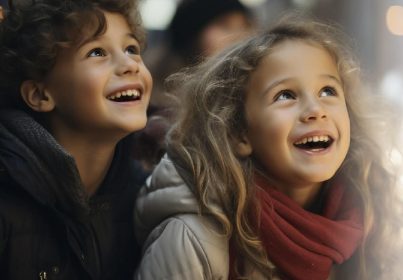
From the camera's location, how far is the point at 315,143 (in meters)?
0.89

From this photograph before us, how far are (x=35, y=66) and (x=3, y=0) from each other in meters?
0.14

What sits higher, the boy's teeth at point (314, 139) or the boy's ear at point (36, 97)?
the boy's teeth at point (314, 139)

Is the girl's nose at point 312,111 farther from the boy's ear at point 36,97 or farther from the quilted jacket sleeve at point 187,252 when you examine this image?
the boy's ear at point 36,97

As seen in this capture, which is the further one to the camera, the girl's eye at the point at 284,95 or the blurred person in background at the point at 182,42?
the blurred person in background at the point at 182,42

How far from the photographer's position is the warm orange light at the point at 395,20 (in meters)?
0.81

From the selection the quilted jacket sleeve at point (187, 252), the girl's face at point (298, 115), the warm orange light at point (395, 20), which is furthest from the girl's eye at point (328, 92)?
the quilted jacket sleeve at point (187, 252)

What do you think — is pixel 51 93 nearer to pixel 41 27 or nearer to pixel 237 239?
pixel 41 27

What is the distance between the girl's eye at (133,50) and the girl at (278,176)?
12 cm

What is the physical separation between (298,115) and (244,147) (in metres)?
0.11

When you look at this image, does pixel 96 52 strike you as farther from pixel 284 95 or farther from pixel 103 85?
pixel 284 95

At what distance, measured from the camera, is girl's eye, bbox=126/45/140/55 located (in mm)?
1015

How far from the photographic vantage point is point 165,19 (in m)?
1.25

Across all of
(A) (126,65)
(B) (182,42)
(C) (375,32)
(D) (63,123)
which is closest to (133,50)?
(A) (126,65)

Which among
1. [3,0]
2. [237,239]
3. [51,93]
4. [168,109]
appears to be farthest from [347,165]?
[3,0]
